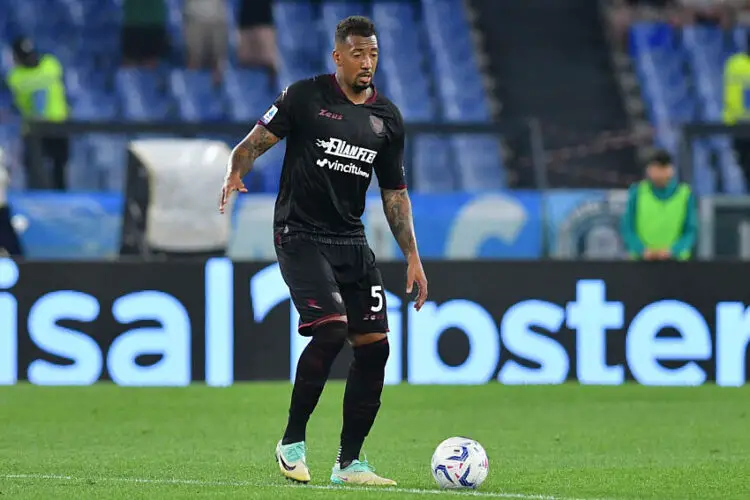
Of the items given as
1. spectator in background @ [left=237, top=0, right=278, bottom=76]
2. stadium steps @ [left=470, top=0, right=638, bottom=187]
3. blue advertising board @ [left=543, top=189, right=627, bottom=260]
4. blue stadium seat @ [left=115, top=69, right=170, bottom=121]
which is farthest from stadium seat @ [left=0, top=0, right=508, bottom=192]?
blue advertising board @ [left=543, top=189, right=627, bottom=260]

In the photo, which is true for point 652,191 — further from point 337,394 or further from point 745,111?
point 745,111

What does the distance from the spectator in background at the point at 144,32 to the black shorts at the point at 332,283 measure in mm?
13307

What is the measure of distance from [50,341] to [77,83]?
8025 mm

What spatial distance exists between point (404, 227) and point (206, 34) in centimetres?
1287

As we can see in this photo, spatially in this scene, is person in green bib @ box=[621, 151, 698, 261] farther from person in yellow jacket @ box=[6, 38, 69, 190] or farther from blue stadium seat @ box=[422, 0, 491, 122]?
blue stadium seat @ box=[422, 0, 491, 122]

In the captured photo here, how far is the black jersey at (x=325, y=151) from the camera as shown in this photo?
6773 mm

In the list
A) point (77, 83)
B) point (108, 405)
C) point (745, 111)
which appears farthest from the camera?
point (77, 83)

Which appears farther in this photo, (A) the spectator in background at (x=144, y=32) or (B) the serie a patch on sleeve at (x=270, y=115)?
(A) the spectator in background at (x=144, y=32)

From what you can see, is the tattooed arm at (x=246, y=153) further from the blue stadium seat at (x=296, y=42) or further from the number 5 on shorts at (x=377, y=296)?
the blue stadium seat at (x=296, y=42)

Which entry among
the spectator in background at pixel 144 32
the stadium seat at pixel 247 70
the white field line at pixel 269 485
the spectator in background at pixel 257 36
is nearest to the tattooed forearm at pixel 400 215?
the white field line at pixel 269 485

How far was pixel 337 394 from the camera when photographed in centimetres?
1151

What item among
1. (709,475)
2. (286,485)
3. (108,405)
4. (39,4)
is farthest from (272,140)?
(39,4)

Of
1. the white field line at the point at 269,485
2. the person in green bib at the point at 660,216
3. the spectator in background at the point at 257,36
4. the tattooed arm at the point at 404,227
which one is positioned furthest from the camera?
the spectator in background at the point at 257,36

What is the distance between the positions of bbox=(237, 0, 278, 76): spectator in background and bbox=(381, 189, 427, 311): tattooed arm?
12.9m
